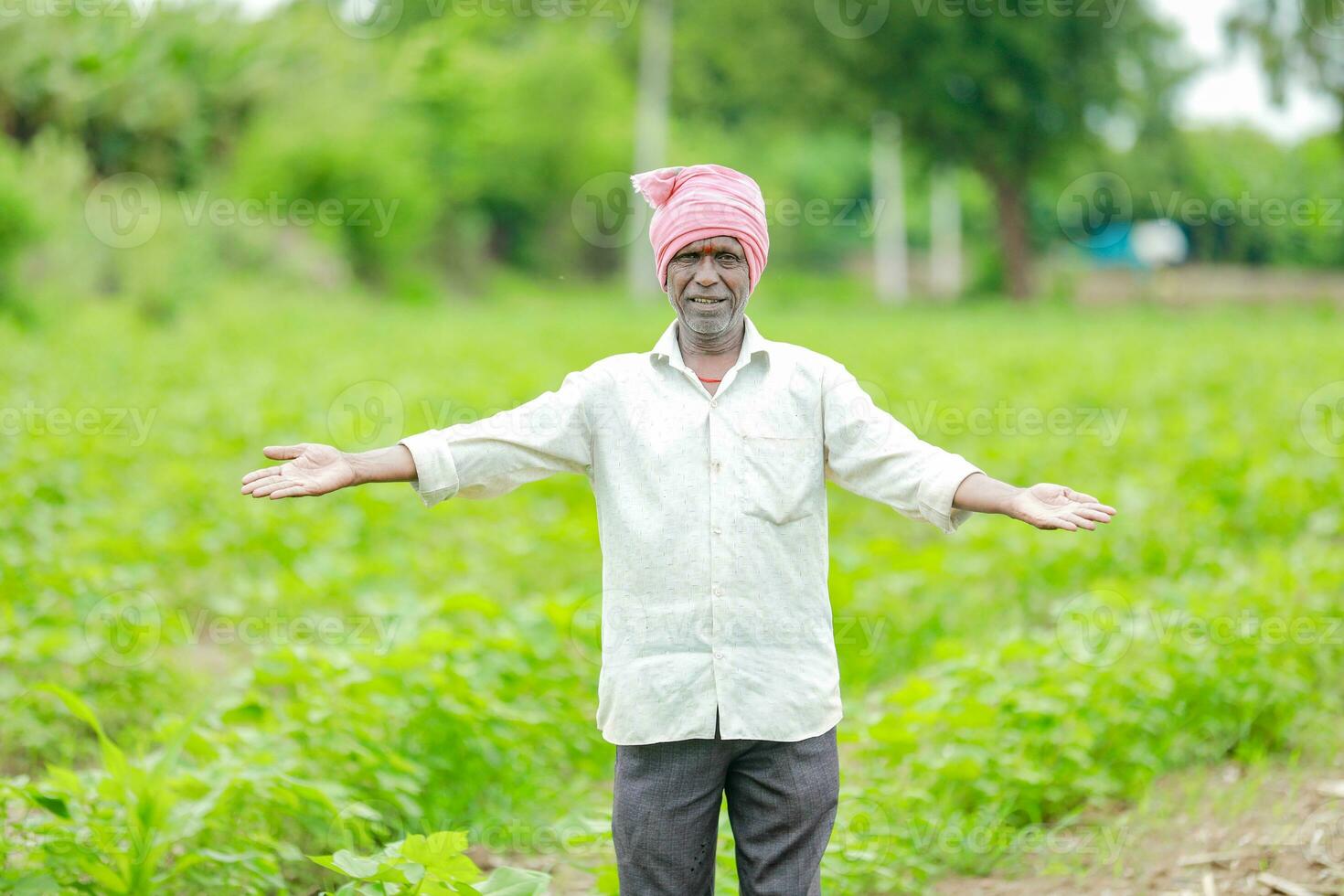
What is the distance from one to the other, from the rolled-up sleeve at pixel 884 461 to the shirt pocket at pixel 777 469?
2.3 inches

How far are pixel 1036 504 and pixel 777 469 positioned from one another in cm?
49

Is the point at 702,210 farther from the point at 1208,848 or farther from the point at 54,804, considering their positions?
the point at 1208,848

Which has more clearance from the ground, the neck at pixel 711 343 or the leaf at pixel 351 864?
the neck at pixel 711 343

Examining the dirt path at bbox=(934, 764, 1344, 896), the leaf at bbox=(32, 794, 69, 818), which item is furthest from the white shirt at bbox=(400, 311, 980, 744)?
the dirt path at bbox=(934, 764, 1344, 896)

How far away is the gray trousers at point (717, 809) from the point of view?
2.57 metres

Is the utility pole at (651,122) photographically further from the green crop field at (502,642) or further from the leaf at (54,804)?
the leaf at (54,804)

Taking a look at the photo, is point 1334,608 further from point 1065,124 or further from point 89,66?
point 1065,124

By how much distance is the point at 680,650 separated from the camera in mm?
2551

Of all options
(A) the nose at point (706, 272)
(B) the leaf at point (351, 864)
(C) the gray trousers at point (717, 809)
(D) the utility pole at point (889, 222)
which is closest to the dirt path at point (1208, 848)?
(C) the gray trousers at point (717, 809)

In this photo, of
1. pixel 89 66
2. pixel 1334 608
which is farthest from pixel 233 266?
pixel 1334 608

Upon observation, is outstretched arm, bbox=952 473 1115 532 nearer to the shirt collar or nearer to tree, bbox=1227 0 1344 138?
the shirt collar

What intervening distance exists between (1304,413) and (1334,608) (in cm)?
464

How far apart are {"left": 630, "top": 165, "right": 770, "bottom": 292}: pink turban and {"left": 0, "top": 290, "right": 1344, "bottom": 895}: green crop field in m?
0.67

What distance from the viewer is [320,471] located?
2.42m
